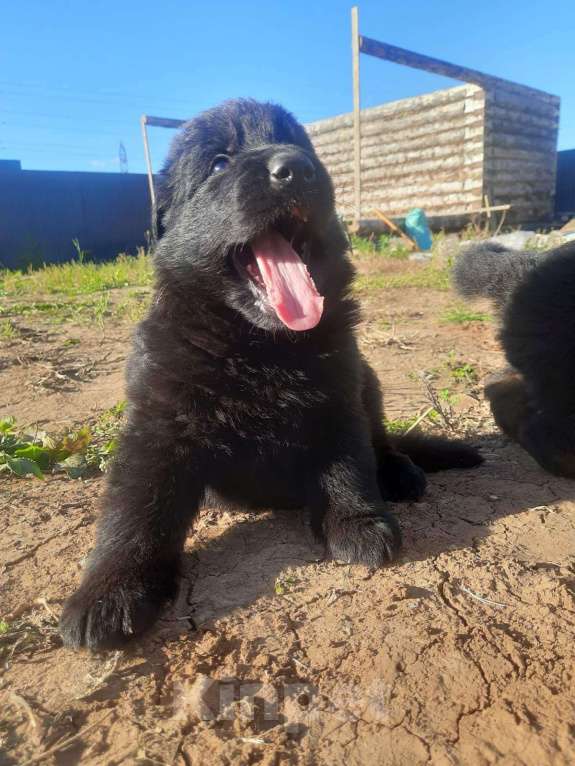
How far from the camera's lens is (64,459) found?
238 cm

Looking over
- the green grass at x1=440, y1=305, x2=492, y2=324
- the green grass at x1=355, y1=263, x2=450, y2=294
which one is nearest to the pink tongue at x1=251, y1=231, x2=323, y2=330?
the green grass at x1=440, y1=305, x2=492, y2=324

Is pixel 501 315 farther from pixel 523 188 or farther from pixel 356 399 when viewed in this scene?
pixel 523 188

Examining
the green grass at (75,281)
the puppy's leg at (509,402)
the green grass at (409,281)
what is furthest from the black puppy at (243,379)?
the green grass at (75,281)

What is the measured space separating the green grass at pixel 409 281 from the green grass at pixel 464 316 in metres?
1.15

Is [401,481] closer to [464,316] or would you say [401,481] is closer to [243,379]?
[243,379]

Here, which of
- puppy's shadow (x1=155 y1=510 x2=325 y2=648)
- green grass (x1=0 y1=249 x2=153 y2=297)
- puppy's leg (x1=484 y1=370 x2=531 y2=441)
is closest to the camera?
puppy's shadow (x1=155 y1=510 x2=325 y2=648)

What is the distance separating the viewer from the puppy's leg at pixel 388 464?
6.73ft

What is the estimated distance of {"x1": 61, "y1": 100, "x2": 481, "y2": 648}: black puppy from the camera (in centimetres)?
159

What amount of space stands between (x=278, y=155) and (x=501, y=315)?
1.58 meters

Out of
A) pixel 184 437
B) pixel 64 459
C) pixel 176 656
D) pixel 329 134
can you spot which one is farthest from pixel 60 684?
pixel 329 134

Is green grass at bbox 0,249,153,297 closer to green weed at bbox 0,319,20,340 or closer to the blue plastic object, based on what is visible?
green weed at bbox 0,319,20,340

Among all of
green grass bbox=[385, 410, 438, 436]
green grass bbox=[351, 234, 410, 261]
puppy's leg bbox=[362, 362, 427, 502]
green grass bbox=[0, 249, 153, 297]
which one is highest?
green grass bbox=[351, 234, 410, 261]

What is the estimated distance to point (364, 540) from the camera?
1602 millimetres

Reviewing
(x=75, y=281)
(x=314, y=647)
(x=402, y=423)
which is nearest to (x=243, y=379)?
(x=314, y=647)
